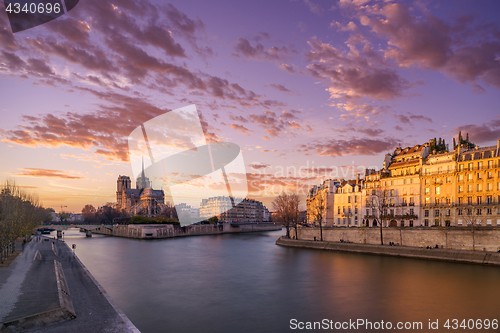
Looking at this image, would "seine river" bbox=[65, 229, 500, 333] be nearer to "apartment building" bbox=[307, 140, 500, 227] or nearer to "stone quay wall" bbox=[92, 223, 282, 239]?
"apartment building" bbox=[307, 140, 500, 227]

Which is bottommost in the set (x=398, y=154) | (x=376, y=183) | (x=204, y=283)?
(x=204, y=283)

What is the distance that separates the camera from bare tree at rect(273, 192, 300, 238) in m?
81.6

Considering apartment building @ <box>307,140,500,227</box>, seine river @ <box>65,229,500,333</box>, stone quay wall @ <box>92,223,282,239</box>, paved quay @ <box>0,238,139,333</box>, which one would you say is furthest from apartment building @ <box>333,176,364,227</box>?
stone quay wall @ <box>92,223,282,239</box>

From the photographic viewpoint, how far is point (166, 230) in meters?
114

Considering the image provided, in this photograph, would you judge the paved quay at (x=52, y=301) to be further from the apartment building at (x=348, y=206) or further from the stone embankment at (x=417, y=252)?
the apartment building at (x=348, y=206)

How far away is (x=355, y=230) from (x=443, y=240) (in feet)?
57.1

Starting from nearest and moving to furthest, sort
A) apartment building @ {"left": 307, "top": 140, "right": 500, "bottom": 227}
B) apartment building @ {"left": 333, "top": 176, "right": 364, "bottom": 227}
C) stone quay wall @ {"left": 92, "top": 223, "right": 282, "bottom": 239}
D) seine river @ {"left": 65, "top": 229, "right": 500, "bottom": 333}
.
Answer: seine river @ {"left": 65, "top": 229, "right": 500, "bottom": 333} → apartment building @ {"left": 307, "top": 140, "right": 500, "bottom": 227} → apartment building @ {"left": 333, "top": 176, "right": 364, "bottom": 227} → stone quay wall @ {"left": 92, "top": 223, "right": 282, "bottom": 239}

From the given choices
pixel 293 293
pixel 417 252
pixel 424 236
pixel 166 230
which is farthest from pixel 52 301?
pixel 166 230

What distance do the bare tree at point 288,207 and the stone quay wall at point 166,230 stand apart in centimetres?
4518

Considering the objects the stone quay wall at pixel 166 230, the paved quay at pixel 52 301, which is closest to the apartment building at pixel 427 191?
the paved quay at pixel 52 301

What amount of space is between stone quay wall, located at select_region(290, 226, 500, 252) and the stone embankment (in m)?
2.80

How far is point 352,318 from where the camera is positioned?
2425cm

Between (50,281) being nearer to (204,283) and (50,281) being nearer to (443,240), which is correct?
(204,283)

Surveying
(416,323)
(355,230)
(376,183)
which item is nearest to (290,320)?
(416,323)
